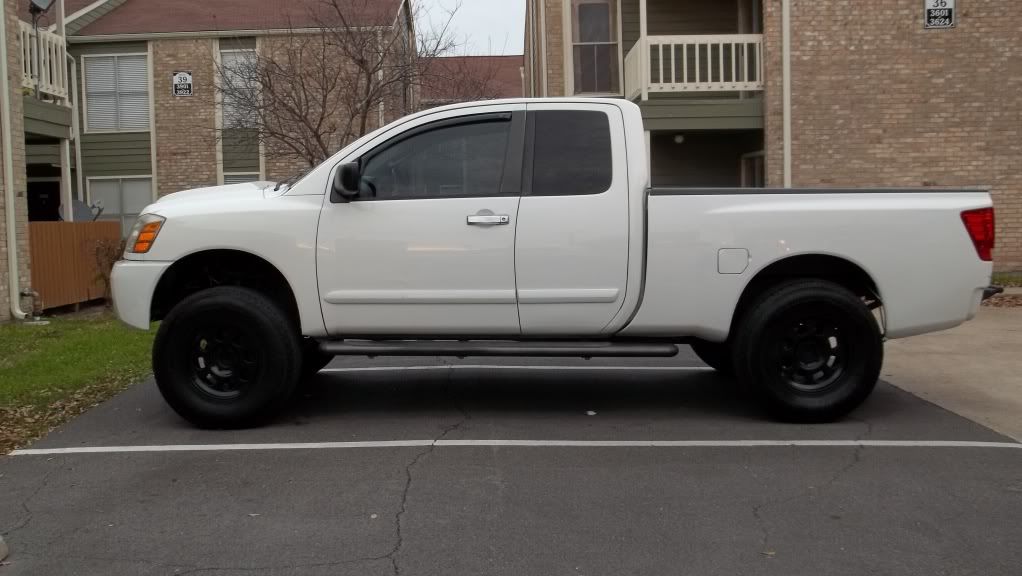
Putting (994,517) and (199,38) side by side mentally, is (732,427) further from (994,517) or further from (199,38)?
(199,38)

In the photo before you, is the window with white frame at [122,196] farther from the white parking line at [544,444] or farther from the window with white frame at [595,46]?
the white parking line at [544,444]

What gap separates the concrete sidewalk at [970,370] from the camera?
287 inches

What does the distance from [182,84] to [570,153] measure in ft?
66.7

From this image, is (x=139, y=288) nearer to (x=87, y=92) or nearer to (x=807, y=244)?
(x=807, y=244)

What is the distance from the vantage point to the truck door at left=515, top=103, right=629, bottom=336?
6594 millimetres

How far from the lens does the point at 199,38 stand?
2467cm

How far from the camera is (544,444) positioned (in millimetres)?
6320

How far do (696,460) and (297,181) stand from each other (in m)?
3.20

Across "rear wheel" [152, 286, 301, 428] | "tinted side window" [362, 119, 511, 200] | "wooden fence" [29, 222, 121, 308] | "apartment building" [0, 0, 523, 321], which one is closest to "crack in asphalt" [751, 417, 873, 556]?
"tinted side window" [362, 119, 511, 200]

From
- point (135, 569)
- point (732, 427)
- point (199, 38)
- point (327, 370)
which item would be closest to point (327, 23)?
point (199, 38)

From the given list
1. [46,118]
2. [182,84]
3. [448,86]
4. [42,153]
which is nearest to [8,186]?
[46,118]

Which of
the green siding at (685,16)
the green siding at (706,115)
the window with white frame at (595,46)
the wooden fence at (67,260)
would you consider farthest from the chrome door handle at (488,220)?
the green siding at (685,16)

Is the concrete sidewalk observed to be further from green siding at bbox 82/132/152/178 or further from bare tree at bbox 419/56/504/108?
green siding at bbox 82/132/152/178

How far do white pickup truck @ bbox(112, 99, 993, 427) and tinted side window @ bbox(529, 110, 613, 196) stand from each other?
0.05 feet
